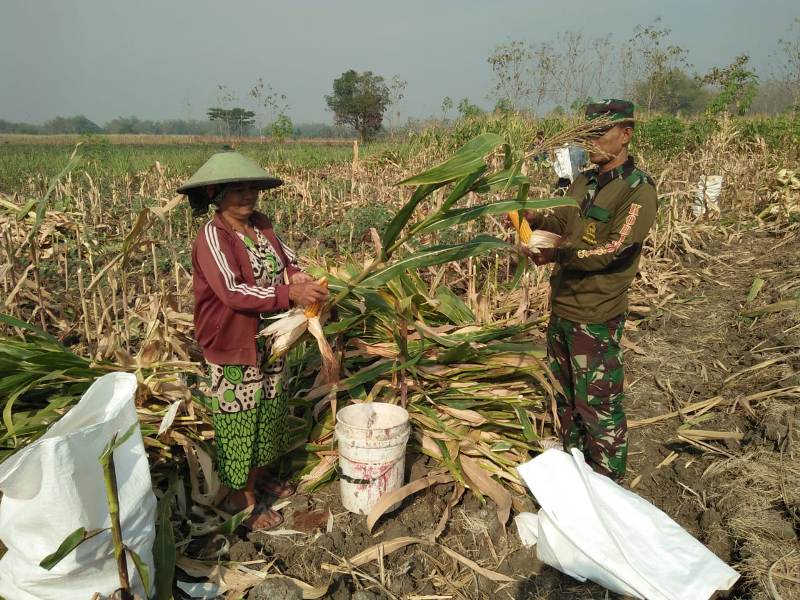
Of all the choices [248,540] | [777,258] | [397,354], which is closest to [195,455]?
[248,540]

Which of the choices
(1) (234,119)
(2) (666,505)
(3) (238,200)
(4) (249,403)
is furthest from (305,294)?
(1) (234,119)

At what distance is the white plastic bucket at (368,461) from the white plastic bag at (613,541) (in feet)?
2.10

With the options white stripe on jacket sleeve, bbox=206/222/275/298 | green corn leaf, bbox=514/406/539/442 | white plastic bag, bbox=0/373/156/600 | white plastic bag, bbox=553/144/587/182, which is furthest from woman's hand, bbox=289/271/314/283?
white plastic bag, bbox=553/144/587/182

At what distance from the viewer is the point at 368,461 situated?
236 centimetres

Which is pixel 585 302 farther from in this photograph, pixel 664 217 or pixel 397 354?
pixel 664 217

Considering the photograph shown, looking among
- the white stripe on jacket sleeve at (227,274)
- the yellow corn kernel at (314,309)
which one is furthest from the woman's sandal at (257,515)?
the white stripe on jacket sleeve at (227,274)

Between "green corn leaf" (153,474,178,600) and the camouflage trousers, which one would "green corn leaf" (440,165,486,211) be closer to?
the camouflage trousers

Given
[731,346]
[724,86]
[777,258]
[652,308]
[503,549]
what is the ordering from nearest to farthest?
[503,549] → [731,346] → [652,308] → [777,258] → [724,86]

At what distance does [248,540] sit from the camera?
2.30 metres

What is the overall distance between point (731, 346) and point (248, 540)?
11.5ft

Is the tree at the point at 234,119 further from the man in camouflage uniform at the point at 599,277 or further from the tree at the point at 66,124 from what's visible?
the tree at the point at 66,124

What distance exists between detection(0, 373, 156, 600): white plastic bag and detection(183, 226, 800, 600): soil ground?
699 millimetres

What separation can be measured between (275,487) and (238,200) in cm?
138

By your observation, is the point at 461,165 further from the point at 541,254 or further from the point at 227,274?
the point at 227,274
